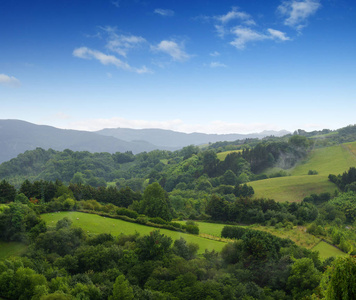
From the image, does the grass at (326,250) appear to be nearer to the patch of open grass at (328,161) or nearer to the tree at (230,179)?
the patch of open grass at (328,161)

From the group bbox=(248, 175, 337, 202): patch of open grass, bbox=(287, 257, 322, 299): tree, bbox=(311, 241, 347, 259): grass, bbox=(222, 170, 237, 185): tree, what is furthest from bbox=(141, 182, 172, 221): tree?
bbox=(222, 170, 237, 185): tree

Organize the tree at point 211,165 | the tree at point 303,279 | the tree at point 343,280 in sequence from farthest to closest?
the tree at point 211,165 → the tree at point 303,279 → the tree at point 343,280

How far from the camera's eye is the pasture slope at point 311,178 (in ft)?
198

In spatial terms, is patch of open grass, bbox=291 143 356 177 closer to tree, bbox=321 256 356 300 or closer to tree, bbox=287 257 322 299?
tree, bbox=287 257 322 299

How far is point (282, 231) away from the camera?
3291cm

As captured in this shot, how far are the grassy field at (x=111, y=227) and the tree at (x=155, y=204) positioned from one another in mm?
5231

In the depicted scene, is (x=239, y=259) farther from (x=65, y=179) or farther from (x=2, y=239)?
(x=65, y=179)

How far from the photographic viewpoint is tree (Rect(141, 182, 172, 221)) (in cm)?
3572

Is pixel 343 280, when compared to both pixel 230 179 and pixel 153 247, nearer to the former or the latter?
pixel 153 247

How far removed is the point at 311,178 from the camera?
65875mm

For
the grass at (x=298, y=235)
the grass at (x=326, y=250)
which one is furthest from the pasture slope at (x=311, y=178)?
the grass at (x=326, y=250)

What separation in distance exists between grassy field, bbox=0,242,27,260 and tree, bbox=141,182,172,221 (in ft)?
55.9

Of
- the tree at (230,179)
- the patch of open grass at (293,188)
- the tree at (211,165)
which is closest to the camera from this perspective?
the patch of open grass at (293,188)

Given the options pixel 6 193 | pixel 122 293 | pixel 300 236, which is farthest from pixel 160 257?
pixel 6 193
